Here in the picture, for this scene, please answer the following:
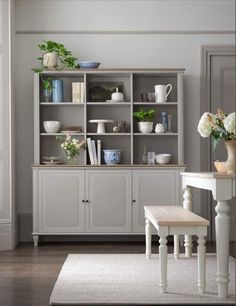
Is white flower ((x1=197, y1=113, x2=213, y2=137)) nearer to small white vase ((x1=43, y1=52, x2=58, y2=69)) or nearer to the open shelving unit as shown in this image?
the open shelving unit

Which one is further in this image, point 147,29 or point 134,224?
point 147,29

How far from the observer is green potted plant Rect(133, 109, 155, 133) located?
19.5 feet

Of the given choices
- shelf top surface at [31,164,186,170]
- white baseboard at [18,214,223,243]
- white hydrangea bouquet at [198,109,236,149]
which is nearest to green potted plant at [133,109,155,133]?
shelf top surface at [31,164,186,170]

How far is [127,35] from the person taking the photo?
20.5 feet

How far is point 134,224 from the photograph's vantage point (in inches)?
229

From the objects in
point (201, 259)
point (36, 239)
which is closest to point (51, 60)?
point (36, 239)

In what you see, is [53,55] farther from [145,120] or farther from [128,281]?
[128,281]

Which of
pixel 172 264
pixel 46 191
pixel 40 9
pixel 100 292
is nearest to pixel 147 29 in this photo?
pixel 40 9

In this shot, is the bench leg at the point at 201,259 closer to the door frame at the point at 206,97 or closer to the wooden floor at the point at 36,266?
the wooden floor at the point at 36,266

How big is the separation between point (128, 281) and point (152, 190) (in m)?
1.98

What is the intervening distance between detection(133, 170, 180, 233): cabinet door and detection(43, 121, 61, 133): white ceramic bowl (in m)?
0.98

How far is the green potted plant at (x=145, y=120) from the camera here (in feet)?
19.5

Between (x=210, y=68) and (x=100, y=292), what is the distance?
11.3 feet

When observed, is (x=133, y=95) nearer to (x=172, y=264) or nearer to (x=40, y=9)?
(x=40, y=9)
